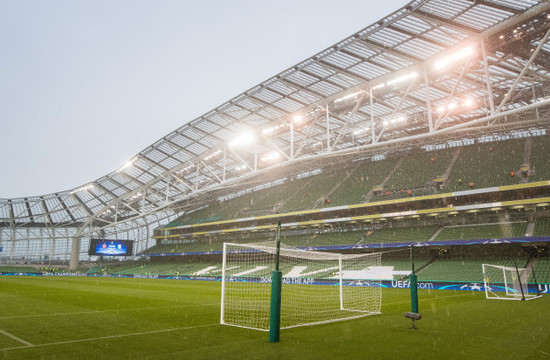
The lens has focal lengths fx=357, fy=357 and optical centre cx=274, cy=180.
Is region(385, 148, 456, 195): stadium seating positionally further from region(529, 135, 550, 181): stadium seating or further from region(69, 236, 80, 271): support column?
region(69, 236, 80, 271): support column

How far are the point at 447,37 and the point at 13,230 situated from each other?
70160 millimetres

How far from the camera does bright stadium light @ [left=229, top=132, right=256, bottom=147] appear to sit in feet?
105

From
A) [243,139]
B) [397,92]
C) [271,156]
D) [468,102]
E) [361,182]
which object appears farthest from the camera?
[361,182]

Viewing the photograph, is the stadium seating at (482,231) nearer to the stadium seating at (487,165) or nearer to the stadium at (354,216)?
the stadium at (354,216)

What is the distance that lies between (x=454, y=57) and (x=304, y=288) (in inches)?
694

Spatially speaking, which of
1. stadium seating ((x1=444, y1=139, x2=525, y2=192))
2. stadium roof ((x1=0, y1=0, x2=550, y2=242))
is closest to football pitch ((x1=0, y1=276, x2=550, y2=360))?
stadium roof ((x1=0, y1=0, x2=550, y2=242))

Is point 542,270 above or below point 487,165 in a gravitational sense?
below

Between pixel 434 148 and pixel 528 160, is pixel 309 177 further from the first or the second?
pixel 528 160

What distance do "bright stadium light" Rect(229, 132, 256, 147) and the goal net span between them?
981cm

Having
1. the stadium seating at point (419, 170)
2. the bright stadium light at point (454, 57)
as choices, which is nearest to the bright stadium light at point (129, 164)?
the stadium seating at point (419, 170)

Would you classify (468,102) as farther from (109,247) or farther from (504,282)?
(109,247)

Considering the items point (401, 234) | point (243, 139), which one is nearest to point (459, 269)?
point (401, 234)

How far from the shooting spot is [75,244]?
5700 centimetres

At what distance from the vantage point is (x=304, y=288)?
2542 centimetres
